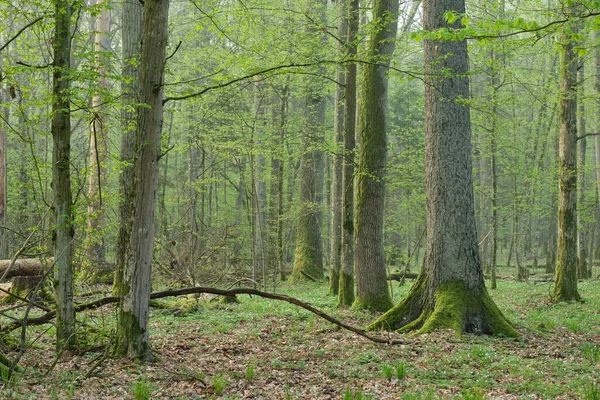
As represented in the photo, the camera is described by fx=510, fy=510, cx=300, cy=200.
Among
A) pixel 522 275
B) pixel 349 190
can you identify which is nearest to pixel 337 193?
pixel 349 190

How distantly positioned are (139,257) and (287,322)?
4.21 meters

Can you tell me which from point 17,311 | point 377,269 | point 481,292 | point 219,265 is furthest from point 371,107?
point 219,265

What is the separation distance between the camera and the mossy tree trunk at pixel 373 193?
34.6 feet

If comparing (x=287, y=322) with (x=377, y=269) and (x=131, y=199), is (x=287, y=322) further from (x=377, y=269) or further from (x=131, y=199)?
(x=131, y=199)

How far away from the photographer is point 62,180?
18.6ft

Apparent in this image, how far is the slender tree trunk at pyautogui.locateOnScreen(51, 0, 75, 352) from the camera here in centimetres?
558

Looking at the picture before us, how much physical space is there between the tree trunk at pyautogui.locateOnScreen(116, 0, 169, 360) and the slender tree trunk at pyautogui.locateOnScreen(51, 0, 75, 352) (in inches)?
25.4

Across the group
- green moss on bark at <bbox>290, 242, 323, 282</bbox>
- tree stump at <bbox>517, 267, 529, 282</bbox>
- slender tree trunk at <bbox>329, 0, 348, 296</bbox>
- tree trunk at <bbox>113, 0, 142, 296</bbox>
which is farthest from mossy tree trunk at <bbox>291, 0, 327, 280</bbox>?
tree trunk at <bbox>113, 0, 142, 296</bbox>

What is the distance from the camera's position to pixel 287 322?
9.28m

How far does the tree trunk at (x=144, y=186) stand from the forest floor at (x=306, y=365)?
34 centimetres

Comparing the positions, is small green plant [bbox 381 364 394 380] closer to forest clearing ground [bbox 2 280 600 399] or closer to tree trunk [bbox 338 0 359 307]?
forest clearing ground [bbox 2 280 600 399]

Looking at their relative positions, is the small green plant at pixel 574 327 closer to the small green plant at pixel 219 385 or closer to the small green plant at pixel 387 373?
the small green plant at pixel 387 373

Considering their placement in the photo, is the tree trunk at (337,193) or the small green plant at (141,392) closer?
the small green plant at (141,392)

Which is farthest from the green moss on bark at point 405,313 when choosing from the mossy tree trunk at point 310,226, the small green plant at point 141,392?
the mossy tree trunk at point 310,226
